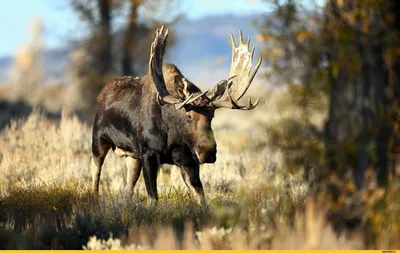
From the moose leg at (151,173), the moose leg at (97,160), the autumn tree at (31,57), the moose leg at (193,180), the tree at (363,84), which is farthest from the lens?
the autumn tree at (31,57)

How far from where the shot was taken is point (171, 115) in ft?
35.7

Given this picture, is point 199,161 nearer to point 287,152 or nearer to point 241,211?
point 241,211

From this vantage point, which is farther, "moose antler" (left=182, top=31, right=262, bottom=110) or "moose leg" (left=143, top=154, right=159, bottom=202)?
"moose leg" (left=143, top=154, right=159, bottom=202)

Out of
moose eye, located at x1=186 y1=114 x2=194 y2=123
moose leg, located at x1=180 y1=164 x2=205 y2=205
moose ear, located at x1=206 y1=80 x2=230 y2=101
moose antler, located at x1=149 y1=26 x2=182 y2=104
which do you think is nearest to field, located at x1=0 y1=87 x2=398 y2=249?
moose leg, located at x1=180 y1=164 x2=205 y2=205

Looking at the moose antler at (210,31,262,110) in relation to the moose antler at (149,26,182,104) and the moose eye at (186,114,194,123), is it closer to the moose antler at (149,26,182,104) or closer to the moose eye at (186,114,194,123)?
the moose eye at (186,114,194,123)

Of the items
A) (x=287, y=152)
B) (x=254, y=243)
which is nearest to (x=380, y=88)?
(x=287, y=152)

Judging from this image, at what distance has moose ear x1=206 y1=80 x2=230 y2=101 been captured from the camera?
1057cm

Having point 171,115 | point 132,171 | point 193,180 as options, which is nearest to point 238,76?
point 171,115

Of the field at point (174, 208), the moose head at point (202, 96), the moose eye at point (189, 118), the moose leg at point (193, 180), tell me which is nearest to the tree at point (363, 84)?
the field at point (174, 208)

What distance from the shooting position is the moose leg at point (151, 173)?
10.8 metres

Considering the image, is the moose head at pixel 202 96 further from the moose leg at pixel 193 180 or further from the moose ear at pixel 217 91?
the moose leg at pixel 193 180

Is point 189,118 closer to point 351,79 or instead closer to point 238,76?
point 238,76

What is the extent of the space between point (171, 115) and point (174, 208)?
64.7 inches

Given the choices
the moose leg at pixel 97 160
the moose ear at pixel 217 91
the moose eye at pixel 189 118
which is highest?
the moose ear at pixel 217 91
